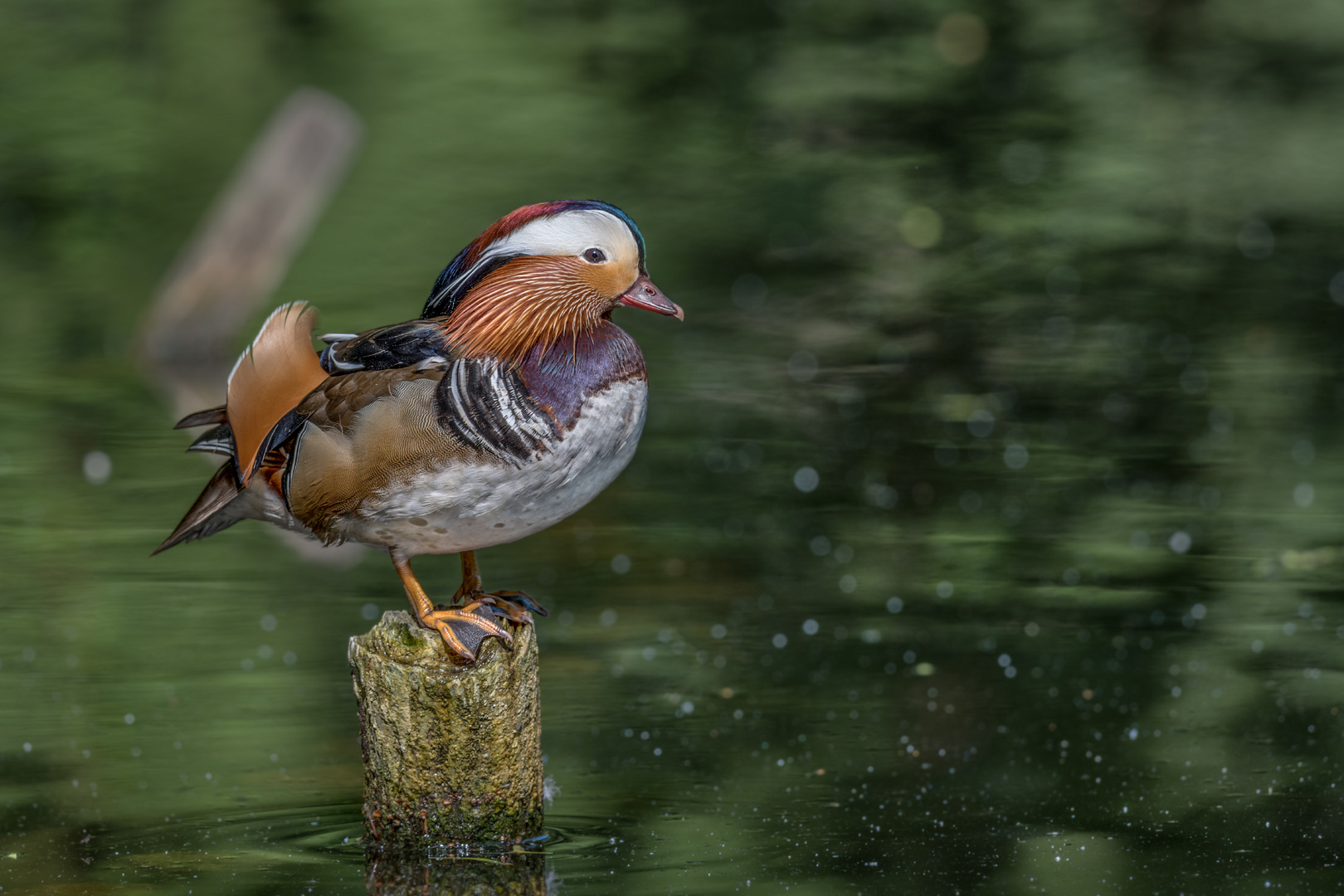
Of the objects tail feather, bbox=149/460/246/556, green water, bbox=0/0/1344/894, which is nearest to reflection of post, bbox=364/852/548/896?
green water, bbox=0/0/1344/894

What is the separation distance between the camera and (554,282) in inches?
143

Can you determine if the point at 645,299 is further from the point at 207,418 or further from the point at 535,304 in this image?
the point at 207,418

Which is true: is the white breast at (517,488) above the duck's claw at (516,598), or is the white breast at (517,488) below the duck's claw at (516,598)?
above

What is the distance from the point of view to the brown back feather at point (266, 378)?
3734 mm

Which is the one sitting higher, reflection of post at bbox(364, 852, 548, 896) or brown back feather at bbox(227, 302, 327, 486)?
brown back feather at bbox(227, 302, 327, 486)

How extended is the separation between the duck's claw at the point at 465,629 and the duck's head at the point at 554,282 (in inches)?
23.1

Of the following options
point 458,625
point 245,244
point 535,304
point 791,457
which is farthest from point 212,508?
point 245,244

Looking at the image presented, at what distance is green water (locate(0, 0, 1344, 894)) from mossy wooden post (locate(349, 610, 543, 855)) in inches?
4.6

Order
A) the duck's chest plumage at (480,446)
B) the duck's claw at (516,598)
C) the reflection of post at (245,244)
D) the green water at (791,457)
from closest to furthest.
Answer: the duck's chest plumage at (480,446)
the duck's claw at (516,598)
the green water at (791,457)
the reflection of post at (245,244)

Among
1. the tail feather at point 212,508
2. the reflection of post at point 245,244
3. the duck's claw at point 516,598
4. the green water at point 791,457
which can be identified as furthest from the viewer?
the reflection of post at point 245,244

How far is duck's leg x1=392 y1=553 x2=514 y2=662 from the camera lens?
12.3 feet

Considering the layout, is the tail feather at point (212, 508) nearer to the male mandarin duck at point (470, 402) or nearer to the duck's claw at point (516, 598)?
the male mandarin duck at point (470, 402)

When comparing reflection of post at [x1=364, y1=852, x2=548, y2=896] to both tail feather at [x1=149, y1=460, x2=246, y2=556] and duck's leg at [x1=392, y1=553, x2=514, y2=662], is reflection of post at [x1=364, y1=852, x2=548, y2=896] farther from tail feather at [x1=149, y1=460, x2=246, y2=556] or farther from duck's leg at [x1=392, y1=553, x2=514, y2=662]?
tail feather at [x1=149, y1=460, x2=246, y2=556]

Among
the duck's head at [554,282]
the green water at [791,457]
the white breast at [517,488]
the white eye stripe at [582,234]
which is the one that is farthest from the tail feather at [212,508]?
the white eye stripe at [582,234]
